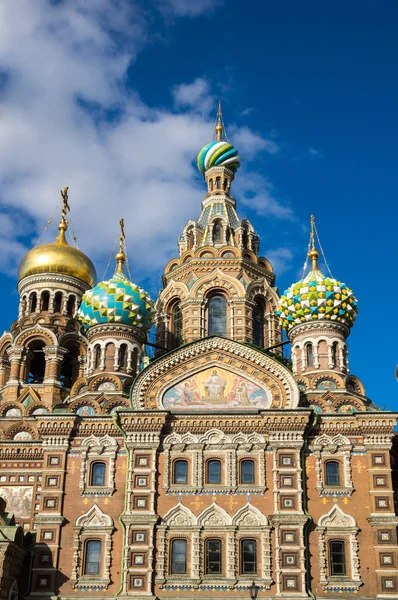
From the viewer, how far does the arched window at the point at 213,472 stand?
21.0 meters

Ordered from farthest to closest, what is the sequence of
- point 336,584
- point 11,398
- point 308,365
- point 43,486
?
point 11,398, point 308,365, point 43,486, point 336,584

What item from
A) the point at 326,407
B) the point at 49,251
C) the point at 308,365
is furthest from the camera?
the point at 49,251

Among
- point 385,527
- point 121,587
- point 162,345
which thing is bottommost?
point 121,587

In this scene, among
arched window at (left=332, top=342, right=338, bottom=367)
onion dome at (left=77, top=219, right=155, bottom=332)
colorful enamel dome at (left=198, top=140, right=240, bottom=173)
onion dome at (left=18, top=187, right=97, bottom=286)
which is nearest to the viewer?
arched window at (left=332, top=342, right=338, bottom=367)

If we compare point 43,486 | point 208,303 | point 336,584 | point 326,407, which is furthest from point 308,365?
point 43,486

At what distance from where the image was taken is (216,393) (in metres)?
22.1

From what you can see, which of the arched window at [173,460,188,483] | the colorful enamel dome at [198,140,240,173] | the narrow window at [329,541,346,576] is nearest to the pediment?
the arched window at [173,460,188,483]

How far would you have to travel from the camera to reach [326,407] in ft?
74.5

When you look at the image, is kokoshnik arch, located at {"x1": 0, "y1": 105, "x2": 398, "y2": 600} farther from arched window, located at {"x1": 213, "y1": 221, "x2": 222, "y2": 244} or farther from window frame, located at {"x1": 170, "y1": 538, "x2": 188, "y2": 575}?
arched window, located at {"x1": 213, "y1": 221, "x2": 222, "y2": 244}

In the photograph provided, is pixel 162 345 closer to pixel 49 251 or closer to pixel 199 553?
pixel 49 251

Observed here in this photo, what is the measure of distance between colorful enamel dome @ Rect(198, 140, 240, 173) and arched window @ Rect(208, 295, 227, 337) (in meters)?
6.84

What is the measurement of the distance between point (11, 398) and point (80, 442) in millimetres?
6243

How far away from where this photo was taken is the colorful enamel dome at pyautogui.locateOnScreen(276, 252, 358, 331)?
2506cm

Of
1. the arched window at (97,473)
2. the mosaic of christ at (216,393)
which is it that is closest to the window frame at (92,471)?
the arched window at (97,473)
